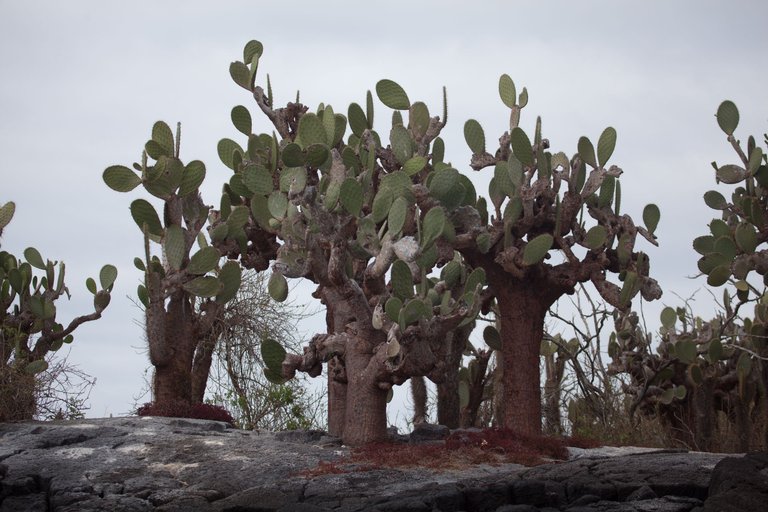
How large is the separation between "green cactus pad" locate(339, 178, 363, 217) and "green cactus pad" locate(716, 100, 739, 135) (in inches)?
237

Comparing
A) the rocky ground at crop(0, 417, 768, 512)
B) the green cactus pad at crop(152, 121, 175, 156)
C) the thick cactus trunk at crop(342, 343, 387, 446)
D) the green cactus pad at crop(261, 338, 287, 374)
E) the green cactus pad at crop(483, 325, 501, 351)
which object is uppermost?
the green cactus pad at crop(152, 121, 175, 156)

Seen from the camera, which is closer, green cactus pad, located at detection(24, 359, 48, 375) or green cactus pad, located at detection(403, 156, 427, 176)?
green cactus pad, located at detection(403, 156, 427, 176)

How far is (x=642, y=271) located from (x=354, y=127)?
13.8 feet

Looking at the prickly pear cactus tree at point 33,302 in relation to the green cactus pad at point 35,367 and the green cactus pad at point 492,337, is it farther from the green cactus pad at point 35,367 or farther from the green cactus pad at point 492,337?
the green cactus pad at point 492,337

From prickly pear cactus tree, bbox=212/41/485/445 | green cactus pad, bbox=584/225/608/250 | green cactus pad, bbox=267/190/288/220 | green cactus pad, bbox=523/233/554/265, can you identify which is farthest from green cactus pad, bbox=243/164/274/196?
green cactus pad, bbox=584/225/608/250

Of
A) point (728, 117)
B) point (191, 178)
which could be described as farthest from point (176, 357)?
point (728, 117)

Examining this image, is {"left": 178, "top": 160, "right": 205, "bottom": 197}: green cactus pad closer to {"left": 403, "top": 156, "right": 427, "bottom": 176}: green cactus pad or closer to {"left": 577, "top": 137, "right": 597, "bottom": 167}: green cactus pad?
A: {"left": 403, "top": 156, "right": 427, "bottom": 176}: green cactus pad

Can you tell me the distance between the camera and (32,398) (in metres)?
13.2

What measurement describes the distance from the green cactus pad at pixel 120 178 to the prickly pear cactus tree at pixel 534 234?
3.77 meters

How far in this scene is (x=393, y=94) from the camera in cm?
1341

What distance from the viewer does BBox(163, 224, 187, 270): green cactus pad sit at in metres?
12.4

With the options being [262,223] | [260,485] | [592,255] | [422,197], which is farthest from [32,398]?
[592,255]

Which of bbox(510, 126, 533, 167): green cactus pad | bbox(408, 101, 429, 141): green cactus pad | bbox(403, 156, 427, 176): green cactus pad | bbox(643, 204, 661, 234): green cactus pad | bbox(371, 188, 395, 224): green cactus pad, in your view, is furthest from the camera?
bbox(643, 204, 661, 234): green cactus pad

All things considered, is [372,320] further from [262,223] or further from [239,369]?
[239,369]
